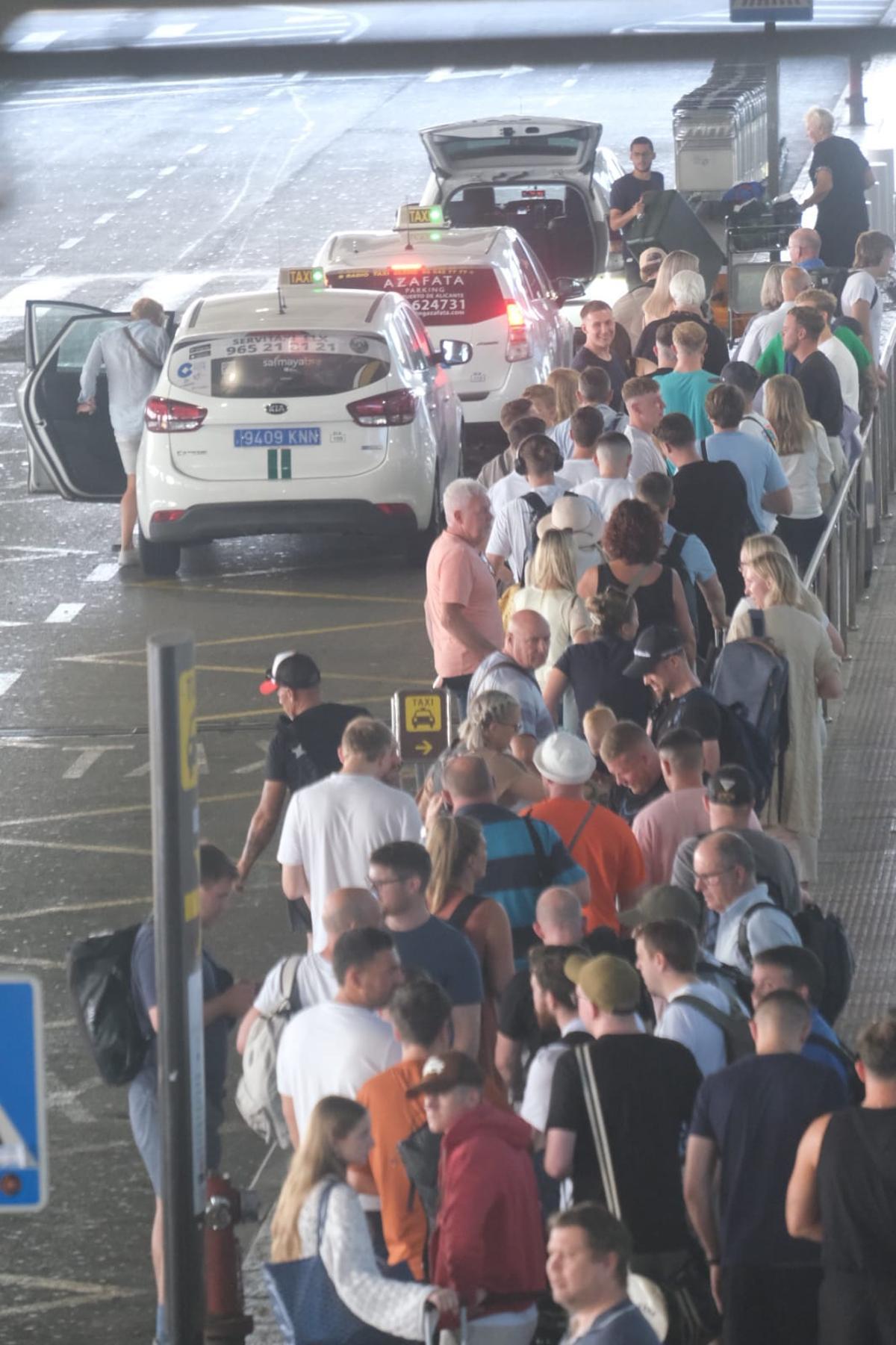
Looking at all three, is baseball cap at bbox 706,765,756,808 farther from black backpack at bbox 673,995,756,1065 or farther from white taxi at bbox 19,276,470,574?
white taxi at bbox 19,276,470,574

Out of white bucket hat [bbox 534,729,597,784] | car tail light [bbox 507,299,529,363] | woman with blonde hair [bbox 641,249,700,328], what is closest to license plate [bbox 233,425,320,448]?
woman with blonde hair [bbox 641,249,700,328]

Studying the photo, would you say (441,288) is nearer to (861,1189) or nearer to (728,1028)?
(728,1028)

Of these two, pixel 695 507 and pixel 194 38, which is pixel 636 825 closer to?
pixel 695 507

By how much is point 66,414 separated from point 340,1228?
37.4 feet

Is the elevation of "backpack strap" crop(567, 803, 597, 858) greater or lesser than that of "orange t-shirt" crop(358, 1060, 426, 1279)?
lesser

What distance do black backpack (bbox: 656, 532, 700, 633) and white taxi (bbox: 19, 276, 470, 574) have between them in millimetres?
5019

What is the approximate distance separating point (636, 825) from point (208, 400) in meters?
7.62

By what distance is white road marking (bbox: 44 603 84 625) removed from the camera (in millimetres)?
15500

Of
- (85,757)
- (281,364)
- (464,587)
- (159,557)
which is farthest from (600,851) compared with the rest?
(159,557)

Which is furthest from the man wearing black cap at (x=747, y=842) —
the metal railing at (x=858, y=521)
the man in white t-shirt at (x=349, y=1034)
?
the metal railing at (x=858, y=521)

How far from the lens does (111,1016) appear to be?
6.93 meters

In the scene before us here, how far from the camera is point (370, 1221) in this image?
6.32 m

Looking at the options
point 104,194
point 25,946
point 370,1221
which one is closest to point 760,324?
point 25,946

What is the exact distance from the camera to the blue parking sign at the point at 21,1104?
5156mm
